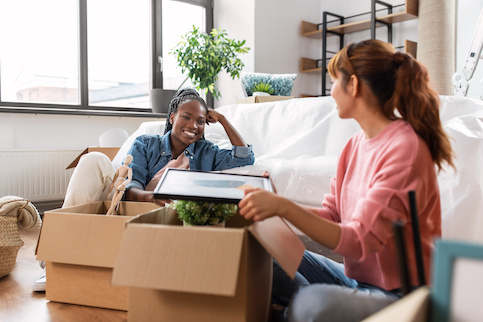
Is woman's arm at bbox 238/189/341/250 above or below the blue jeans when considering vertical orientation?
above

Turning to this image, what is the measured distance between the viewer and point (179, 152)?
1.89m

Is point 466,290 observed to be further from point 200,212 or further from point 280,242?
point 200,212

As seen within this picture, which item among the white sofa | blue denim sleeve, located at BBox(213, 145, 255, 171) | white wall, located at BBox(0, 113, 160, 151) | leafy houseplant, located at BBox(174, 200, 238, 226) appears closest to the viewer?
leafy houseplant, located at BBox(174, 200, 238, 226)

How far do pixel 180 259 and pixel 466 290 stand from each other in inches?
21.7

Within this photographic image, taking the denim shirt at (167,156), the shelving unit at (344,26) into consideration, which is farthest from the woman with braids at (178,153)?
the shelving unit at (344,26)

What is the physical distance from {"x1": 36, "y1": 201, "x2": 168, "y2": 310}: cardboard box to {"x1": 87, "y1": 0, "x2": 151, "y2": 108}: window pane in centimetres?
271

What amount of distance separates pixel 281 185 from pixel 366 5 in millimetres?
3237

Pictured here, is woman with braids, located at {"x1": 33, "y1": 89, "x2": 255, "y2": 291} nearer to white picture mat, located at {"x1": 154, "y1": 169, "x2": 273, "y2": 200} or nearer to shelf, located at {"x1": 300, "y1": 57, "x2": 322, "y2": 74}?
white picture mat, located at {"x1": 154, "y1": 169, "x2": 273, "y2": 200}

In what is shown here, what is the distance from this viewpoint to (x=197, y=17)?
4.46 m

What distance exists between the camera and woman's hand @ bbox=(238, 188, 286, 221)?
0.85 m

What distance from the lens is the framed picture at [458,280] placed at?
379 mm

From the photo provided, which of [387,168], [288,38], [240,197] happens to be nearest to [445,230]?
[387,168]

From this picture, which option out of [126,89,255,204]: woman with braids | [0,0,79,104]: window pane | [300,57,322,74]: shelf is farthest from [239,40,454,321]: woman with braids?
[300,57,322,74]: shelf

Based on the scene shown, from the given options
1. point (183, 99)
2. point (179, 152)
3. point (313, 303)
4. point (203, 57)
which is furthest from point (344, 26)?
point (313, 303)
